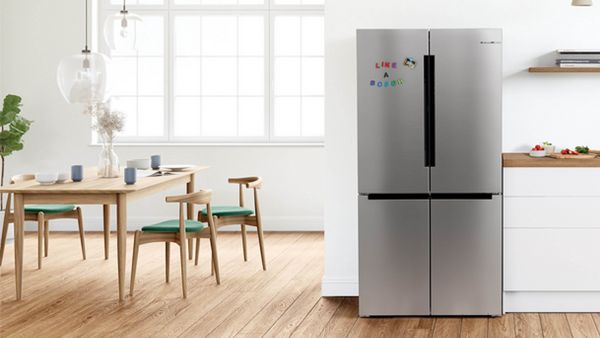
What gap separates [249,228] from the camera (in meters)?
7.96

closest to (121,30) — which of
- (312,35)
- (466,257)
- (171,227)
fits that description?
(171,227)

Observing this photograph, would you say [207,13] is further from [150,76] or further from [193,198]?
[193,198]

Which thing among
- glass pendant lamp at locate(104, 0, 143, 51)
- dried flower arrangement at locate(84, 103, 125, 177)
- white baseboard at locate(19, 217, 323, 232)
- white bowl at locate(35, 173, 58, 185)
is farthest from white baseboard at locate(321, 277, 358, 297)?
white baseboard at locate(19, 217, 323, 232)

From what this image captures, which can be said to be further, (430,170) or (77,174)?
(77,174)

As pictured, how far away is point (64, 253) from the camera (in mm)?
6617

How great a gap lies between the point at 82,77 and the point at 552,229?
9.34ft

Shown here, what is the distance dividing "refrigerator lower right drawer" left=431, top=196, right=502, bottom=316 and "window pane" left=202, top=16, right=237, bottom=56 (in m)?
4.22

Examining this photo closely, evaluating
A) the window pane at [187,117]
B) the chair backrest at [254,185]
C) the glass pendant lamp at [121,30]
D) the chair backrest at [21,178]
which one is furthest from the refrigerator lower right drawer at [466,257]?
the window pane at [187,117]

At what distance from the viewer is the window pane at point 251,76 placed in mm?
7965

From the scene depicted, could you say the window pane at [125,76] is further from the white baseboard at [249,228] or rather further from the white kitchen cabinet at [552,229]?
the white kitchen cabinet at [552,229]

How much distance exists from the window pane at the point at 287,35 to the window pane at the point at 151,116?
1350mm

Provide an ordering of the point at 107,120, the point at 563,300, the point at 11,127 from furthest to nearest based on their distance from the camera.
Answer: the point at 11,127, the point at 107,120, the point at 563,300

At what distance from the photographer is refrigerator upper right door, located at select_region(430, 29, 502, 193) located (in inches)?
168

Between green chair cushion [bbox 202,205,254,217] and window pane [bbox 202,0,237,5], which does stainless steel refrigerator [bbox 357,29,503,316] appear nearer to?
green chair cushion [bbox 202,205,254,217]
